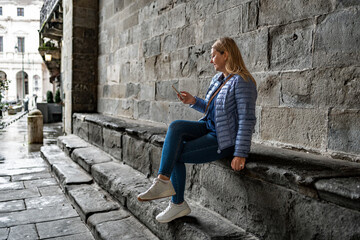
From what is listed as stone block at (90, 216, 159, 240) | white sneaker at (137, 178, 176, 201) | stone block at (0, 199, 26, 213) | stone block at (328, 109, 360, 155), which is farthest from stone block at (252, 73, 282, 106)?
stone block at (0, 199, 26, 213)

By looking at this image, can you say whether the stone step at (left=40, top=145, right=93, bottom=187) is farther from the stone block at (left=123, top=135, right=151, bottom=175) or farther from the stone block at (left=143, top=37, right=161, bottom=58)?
the stone block at (left=143, top=37, right=161, bottom=58)

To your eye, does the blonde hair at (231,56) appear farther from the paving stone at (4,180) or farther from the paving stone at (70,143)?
the paving stone at (70,143)

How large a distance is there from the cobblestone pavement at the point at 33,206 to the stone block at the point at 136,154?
2.92 ft

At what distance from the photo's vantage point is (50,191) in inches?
163

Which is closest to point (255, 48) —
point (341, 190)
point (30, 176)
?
point (341, 190)

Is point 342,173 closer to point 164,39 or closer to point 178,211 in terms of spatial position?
point 178,211

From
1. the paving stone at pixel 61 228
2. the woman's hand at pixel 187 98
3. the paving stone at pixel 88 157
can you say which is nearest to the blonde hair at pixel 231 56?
the woman's hand at pixel 187 98

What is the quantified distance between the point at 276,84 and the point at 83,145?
162 inches

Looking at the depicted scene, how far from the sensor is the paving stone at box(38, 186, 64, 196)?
404 centimetres

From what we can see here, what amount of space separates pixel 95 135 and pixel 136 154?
1819 millimetres

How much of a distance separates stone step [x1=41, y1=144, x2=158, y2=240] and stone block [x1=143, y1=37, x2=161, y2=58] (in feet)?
6.45

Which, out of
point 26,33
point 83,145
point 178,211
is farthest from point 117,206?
point 26,33

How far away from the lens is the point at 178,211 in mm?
2424

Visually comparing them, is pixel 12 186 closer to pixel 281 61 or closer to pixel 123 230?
pixel 123 230
